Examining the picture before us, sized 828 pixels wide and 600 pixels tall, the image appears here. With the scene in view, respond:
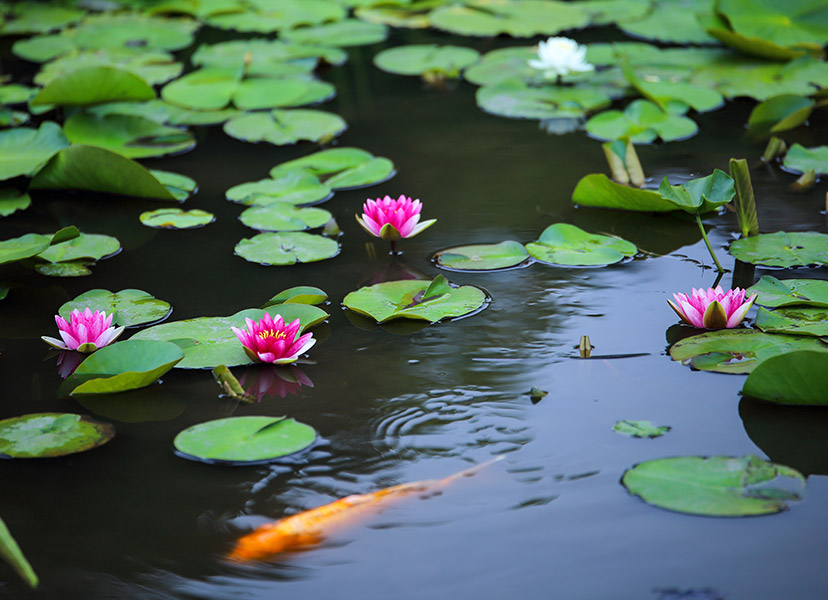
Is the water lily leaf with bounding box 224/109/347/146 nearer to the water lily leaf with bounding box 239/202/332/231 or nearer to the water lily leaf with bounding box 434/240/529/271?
the water lily leaf with bounding box 239/202/332/231

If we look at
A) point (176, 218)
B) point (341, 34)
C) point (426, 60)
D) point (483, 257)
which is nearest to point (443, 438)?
point (483, 257)

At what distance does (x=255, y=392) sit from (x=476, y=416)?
0.47 metres

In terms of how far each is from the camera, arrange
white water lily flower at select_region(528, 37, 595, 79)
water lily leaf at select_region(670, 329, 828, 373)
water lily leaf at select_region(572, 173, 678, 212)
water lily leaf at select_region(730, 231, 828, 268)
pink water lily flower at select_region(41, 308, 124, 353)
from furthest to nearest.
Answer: white water lily flower at select_region(528, 37, 595, 79) → water lily leaf at select_region(572, 173, 678, 212) → water lily leaf at select_region(730, 231, 828, 268) → pink water lily flower at select_region(41, 308, 124, 353) → water lily leaf at select_region(670, 329, 828, 373)

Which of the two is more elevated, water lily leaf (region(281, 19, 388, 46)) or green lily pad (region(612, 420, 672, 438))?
water lily leaf (region(281, 19, 388, 46))

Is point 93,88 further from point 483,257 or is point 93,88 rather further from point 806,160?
point 806,160

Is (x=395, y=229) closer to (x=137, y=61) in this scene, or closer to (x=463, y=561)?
(x=463, y=561)

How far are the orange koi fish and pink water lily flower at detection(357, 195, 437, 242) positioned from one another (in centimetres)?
88

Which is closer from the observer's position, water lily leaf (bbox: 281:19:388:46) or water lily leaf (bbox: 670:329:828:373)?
water lily leaf (bbox: 670:329:828:373)

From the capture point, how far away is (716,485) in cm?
132

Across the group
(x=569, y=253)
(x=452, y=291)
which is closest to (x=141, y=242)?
(x=452, y=291)

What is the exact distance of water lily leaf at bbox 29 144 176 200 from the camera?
8.05 ft

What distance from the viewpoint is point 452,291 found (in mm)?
1966

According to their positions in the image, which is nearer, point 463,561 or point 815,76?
point 463,561

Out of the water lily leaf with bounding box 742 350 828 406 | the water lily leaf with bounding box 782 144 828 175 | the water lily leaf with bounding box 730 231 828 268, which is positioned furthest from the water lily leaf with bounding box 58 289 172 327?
the water lily leaf with bounding box 782 144 828 175
